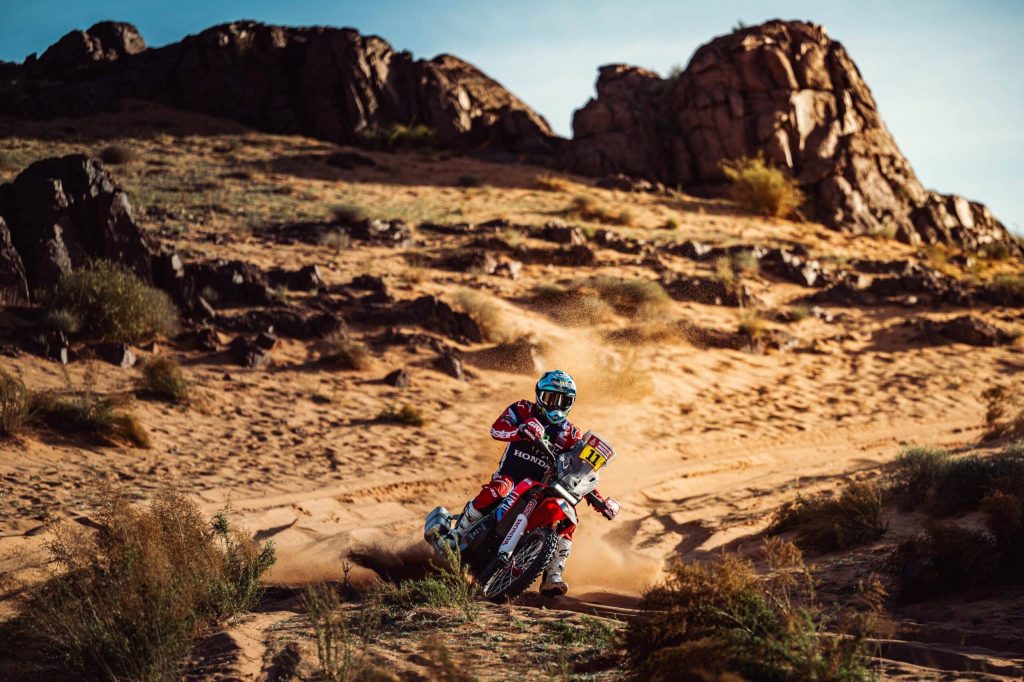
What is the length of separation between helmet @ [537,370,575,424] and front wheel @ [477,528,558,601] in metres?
1.00

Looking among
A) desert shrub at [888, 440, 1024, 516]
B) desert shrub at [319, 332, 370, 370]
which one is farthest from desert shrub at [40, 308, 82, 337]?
desert shrub at [888, 440, 1024, 516]

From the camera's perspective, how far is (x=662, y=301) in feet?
68.8

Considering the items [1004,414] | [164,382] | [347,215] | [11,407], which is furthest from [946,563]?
[347,215]

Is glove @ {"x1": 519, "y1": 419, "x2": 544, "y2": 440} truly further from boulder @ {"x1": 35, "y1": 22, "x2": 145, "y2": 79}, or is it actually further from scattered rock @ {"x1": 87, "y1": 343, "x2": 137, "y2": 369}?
boulder @ {"x1": 35, "y1": 22, "x2": 145, "y2": 79}

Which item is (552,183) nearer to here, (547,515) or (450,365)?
(450,365)

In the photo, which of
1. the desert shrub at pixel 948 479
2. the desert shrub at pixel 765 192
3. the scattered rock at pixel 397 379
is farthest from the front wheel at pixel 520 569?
the desert shrub at pixel 765 192

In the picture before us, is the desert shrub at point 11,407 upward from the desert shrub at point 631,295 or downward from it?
downward

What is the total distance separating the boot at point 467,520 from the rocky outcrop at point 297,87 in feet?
128

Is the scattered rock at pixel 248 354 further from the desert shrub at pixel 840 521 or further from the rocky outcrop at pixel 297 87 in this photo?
the rocky outcrop at pixel 297 87

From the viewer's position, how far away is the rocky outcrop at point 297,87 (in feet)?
150

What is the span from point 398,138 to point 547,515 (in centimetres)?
Result: 4037

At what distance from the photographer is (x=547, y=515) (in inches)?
267

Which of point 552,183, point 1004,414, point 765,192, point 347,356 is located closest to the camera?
point 1004,414

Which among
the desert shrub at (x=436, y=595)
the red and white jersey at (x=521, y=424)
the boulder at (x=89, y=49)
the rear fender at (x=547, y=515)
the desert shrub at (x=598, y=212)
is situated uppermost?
the boulder at (x=89, y=49)
